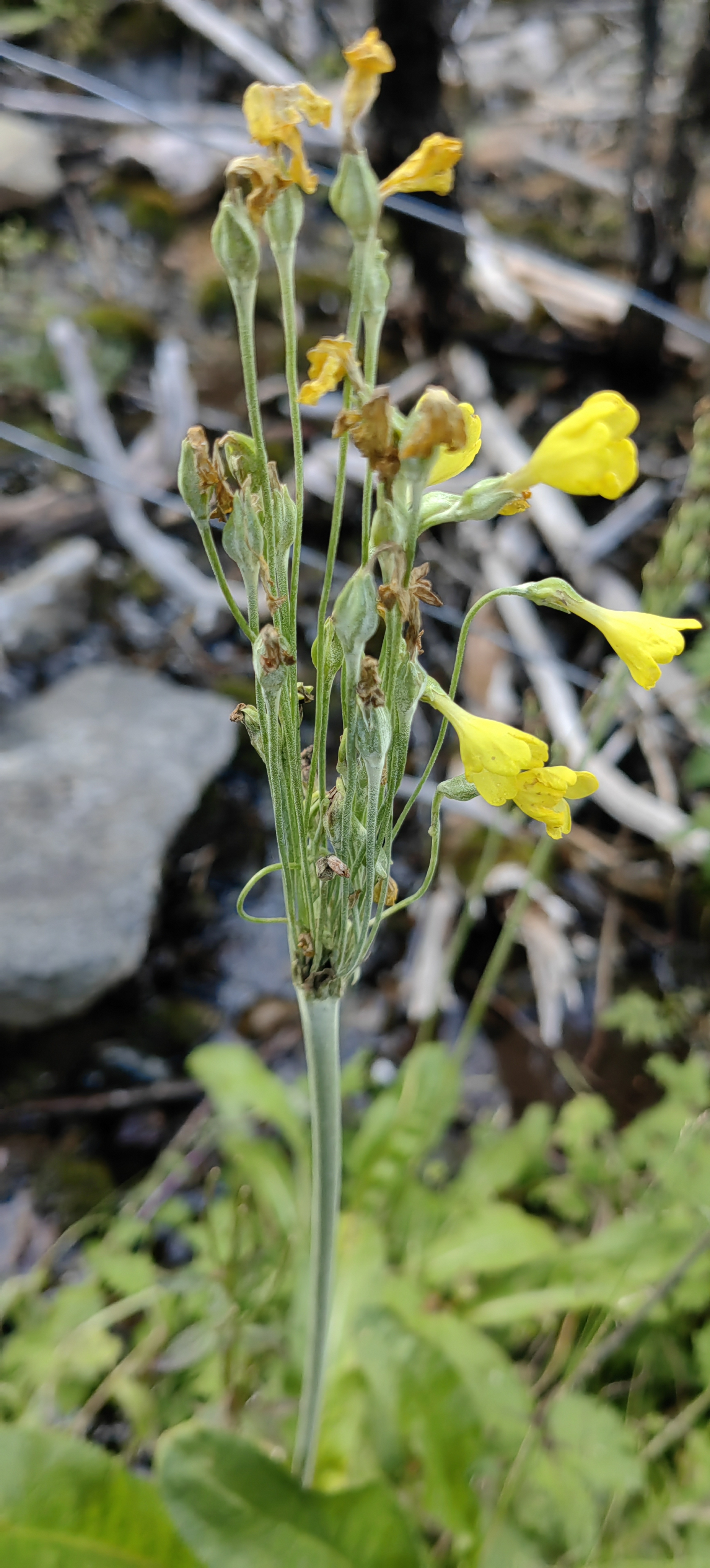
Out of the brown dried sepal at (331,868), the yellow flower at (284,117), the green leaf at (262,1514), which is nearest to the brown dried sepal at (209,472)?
the yellow flower at (284,117)

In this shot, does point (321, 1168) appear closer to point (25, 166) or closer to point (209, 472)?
point (209, 472)

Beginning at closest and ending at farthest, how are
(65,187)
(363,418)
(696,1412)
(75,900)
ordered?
(363,418) < (696,1412) < (75,900) < (65,187)

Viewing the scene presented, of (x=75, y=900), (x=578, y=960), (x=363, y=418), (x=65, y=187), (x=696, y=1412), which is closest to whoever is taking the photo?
(x=363, y=418)

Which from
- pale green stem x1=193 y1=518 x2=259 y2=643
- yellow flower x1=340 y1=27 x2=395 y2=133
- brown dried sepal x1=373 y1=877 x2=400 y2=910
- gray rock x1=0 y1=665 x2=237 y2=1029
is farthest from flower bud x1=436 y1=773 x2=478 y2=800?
gray rock x1=0 y1=665 x2=237 y2=1029

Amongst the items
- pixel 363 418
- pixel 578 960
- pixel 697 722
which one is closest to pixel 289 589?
pixel 363 418

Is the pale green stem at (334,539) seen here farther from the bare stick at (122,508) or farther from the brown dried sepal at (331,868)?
the bare stick at (122,508)

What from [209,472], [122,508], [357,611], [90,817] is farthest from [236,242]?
[122,508]

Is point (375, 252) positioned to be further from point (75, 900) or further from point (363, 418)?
point (75, 900)
